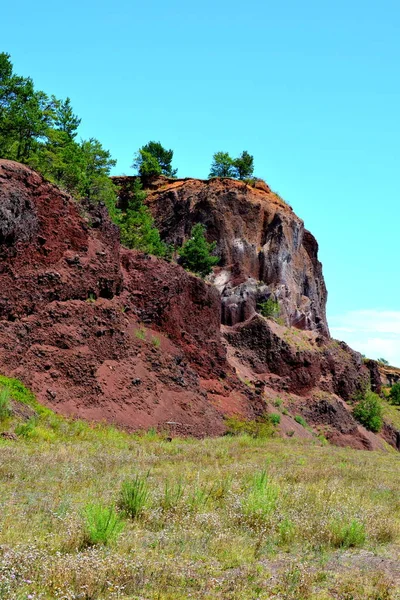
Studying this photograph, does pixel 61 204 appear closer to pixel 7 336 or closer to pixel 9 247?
pixel 9 247

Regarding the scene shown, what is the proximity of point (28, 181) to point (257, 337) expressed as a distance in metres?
29.2

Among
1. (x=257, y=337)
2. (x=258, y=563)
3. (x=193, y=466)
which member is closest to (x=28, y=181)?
(x=193, y=466)

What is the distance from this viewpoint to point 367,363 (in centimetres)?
6894

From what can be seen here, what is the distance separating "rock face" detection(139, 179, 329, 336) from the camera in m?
61.6

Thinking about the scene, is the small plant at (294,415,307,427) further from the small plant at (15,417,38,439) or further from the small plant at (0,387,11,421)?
the small plant at (0,387,11,421)

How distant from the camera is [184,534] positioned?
25.1 ft

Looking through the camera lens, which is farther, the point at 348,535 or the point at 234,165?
the point at 234,165

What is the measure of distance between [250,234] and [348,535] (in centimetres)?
5893

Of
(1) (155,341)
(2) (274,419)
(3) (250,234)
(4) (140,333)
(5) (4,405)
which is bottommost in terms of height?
(2) (274,419)

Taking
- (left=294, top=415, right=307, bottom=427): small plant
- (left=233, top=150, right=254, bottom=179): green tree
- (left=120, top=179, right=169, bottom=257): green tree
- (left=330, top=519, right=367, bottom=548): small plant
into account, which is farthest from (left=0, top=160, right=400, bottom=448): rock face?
(left=233, top=150, right=254, bottom=179): green tree

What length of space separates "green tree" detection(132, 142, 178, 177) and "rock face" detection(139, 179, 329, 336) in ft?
14.7

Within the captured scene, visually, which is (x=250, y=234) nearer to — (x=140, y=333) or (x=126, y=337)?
(x=140, y=333)

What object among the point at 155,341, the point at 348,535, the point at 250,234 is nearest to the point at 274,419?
the point at 155,341

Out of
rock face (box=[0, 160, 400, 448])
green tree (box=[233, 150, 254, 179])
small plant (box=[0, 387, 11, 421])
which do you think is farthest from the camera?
green tree (box=[233, 150, 254, 179])
